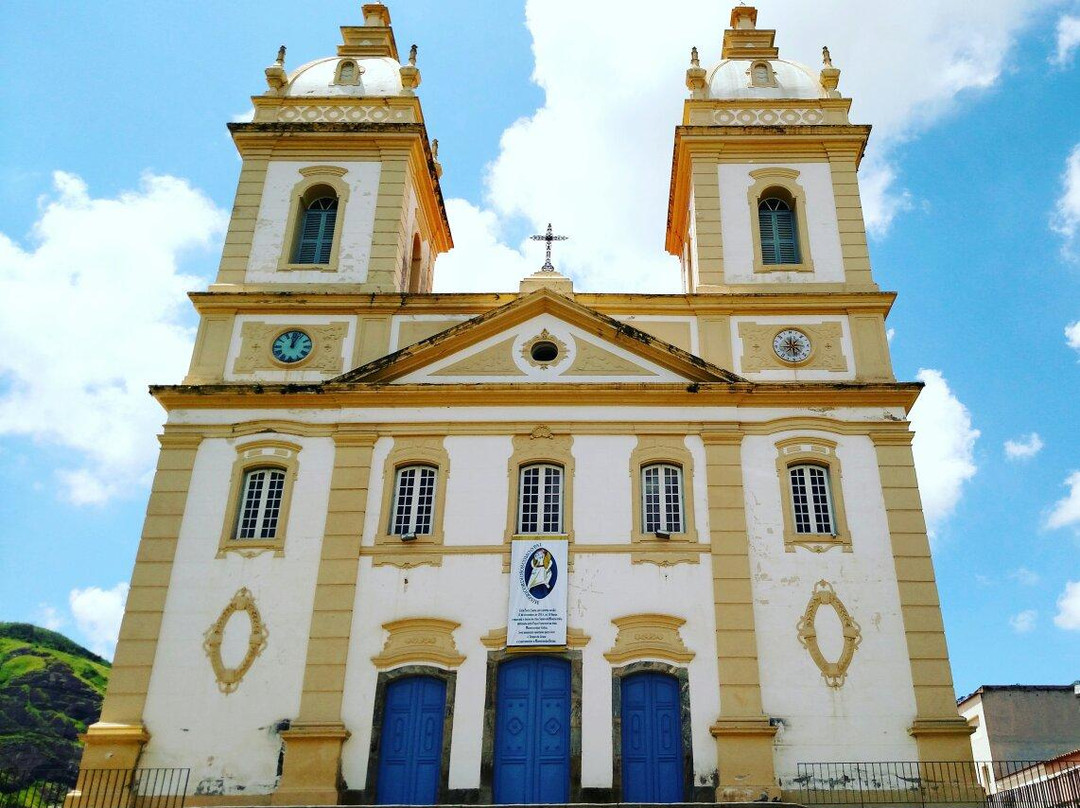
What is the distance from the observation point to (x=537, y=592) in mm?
18641

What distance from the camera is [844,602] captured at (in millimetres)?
18672

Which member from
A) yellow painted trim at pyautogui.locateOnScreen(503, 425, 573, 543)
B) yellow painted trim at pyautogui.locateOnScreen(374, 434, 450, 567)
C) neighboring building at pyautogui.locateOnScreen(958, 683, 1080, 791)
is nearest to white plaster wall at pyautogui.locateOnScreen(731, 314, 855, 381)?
yellow painted trim at pyautogui.locateOnScreen(503, 425, 573, 543)

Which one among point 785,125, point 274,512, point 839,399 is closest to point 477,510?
point 274,512

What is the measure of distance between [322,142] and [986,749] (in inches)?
977

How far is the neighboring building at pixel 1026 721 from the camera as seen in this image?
97.2ft

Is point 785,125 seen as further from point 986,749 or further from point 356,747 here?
point 986,749

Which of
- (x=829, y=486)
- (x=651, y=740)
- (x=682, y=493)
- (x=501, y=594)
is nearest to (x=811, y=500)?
(x=829, y=486)

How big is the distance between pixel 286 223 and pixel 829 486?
43.3 ft

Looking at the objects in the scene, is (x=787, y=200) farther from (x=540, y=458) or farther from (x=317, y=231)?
(x=317, y=231)

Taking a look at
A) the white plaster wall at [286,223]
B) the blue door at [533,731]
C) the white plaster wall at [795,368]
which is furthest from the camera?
the white plaster wall at [286,223]

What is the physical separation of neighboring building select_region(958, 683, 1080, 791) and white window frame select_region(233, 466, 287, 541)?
21539 millimetres

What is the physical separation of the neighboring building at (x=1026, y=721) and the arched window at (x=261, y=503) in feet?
70.7

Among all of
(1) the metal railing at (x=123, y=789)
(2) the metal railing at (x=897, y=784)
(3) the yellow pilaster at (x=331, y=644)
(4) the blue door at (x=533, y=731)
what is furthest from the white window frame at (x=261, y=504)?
(2) the metal railing at (x=897, y=784)

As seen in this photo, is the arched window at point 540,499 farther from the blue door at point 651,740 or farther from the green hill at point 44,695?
the green hill at point 44,695
